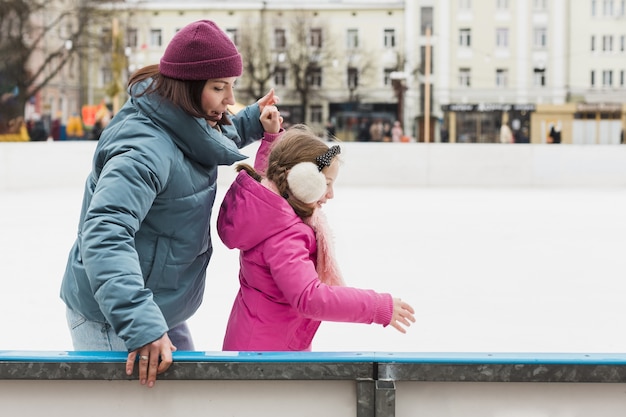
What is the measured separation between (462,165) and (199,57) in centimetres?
1139

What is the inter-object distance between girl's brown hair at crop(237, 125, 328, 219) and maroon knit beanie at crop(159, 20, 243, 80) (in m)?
0.20

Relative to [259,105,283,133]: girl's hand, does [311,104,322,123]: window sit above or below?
above

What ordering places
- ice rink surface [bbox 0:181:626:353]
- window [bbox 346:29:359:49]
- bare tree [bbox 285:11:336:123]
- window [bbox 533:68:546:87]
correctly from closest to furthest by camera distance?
1. ice rink surface [bbox 0:181:626:353]
2. bare tree [bbox 285:11:336:123]
3. window [bbox 533:68:546:87]
4. window [bbox 346:29:359:49]

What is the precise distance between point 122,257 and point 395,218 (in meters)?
6.83

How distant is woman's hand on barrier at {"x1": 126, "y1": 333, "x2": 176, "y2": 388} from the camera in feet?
4.30

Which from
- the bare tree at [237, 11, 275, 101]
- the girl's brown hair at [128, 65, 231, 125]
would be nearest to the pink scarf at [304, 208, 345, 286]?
the girl's brown hair at [128, 65, 231, 125]

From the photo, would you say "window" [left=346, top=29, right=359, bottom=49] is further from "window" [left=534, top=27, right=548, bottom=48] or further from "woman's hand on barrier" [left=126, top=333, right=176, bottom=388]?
"woman's hand on barrier" [left=126, top=333, right=176, bottom=388]

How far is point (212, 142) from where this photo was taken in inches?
63.2

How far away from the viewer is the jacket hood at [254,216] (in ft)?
5.41

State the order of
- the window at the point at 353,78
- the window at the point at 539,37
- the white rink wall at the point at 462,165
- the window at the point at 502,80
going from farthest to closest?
the window at the point at 502,80 → the window at the point at 539,37 → the window at the point at 353,78 → the white rink wall at the point at 462,165

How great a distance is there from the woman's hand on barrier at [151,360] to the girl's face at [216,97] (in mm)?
509

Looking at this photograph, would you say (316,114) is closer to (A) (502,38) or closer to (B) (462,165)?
(A) (502,38)

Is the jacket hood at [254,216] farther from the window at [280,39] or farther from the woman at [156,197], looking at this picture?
the window at [280,39]

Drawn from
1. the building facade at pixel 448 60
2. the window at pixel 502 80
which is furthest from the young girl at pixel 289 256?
the window at pixel 502 80
